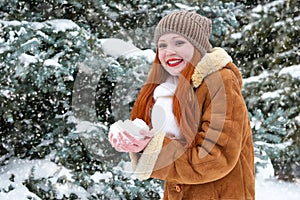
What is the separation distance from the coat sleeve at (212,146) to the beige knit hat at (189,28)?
148 mm

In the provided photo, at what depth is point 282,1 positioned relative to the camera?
396 centimetres

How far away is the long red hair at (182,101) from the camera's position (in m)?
1.33

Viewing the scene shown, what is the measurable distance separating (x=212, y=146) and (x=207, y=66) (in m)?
0.24

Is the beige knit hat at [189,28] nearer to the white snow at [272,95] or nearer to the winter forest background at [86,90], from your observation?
the winter forest background at [86,90]

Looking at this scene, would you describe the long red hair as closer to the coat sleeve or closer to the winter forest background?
the coat sleeve

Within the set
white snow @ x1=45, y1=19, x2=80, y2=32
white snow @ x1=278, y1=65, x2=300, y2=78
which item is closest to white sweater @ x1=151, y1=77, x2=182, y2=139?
white snow @ x1=45, y1=19, x2=80, y2=32

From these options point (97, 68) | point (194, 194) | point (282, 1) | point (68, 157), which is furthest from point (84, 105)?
A: point (282, 1)

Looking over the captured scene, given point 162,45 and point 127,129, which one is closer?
point 127,129

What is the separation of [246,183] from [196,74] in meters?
0.37

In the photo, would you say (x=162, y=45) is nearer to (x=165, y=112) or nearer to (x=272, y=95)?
(x=165, y=112)

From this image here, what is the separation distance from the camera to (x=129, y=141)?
1274 mm

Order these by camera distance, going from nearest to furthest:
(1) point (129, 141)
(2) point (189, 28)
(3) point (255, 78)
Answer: (1) point (129, 141) < (2) point (189, 28) < (3) point (255, 78)

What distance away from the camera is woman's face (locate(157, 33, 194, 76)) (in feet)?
4.54

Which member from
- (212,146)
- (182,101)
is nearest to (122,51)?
(182,101)
